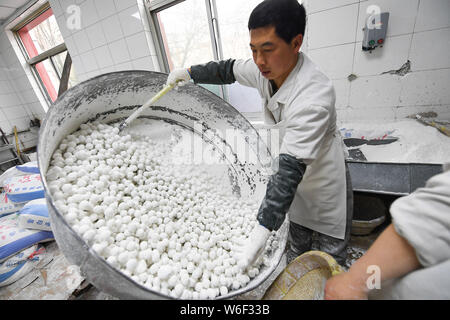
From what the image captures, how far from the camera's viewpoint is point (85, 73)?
2.73 metres

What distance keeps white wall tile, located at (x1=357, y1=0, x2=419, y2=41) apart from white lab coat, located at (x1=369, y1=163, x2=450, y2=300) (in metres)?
1.44

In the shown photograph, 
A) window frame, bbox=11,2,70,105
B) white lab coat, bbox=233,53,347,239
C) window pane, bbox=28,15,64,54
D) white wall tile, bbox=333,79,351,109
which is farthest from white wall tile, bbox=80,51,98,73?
white wall tile, bbox=333,79,351,109

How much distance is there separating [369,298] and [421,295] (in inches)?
5.3

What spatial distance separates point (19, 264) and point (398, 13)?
268 cm

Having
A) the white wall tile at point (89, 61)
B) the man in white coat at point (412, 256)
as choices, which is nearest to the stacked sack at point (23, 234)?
the man in white coat at point (412, 256)

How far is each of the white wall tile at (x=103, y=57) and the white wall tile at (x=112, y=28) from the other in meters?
0.17

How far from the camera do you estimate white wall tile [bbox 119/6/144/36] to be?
202 cm

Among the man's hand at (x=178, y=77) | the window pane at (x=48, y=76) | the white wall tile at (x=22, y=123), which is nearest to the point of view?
the man's hand at (x=178, y=77)

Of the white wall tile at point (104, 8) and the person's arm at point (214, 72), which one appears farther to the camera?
the white wall tile at point (104, 8)

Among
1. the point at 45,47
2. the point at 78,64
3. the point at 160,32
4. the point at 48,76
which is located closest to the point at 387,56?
the point at 160,32

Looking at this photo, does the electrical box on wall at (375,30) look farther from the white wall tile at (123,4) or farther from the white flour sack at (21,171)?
the white flour sack at (21,171)

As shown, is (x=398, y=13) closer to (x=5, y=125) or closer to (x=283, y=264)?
(x=283, y=264)

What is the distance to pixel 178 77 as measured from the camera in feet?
3.18

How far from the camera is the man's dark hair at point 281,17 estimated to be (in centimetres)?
62
